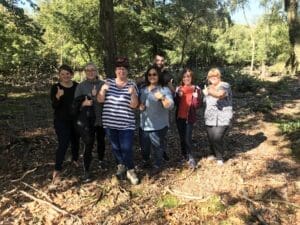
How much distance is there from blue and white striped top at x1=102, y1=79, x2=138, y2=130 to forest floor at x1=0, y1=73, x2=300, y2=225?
866mm

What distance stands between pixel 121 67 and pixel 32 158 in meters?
2.81

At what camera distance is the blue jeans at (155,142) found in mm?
6977

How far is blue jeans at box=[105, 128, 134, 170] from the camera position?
655cm

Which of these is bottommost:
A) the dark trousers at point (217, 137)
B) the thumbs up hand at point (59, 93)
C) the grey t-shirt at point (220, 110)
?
the dark trousers at point (217, 137)

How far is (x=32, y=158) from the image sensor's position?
8.11 metres

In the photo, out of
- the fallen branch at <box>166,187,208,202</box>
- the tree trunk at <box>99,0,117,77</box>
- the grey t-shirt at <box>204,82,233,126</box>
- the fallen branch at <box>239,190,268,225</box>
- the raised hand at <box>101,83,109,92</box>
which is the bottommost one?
the fallen branch at <box>239,190,268,225</box>

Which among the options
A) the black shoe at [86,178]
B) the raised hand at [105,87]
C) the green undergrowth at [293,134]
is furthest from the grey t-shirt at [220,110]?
the black shoe at [86,178]

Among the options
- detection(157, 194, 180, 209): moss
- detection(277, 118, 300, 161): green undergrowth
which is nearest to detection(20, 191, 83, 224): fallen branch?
detection(157, 194, 180, 209): moss

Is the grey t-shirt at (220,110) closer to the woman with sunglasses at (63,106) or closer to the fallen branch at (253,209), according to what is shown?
the fallen branch at (253,209)

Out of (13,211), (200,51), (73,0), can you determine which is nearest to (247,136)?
(13,211)

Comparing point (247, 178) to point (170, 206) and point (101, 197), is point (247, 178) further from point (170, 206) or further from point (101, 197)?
point (101, 197)

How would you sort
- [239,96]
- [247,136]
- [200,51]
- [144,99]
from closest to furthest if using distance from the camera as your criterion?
[144,99] → [247,136] → [239,96] → [200,51]

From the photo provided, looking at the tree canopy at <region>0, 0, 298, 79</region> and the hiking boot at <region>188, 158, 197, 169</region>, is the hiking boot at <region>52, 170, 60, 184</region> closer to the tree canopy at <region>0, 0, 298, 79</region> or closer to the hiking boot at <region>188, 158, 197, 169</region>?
the hiking boot at <region>188, 158, 197, 169</region>

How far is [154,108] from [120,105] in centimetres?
62
